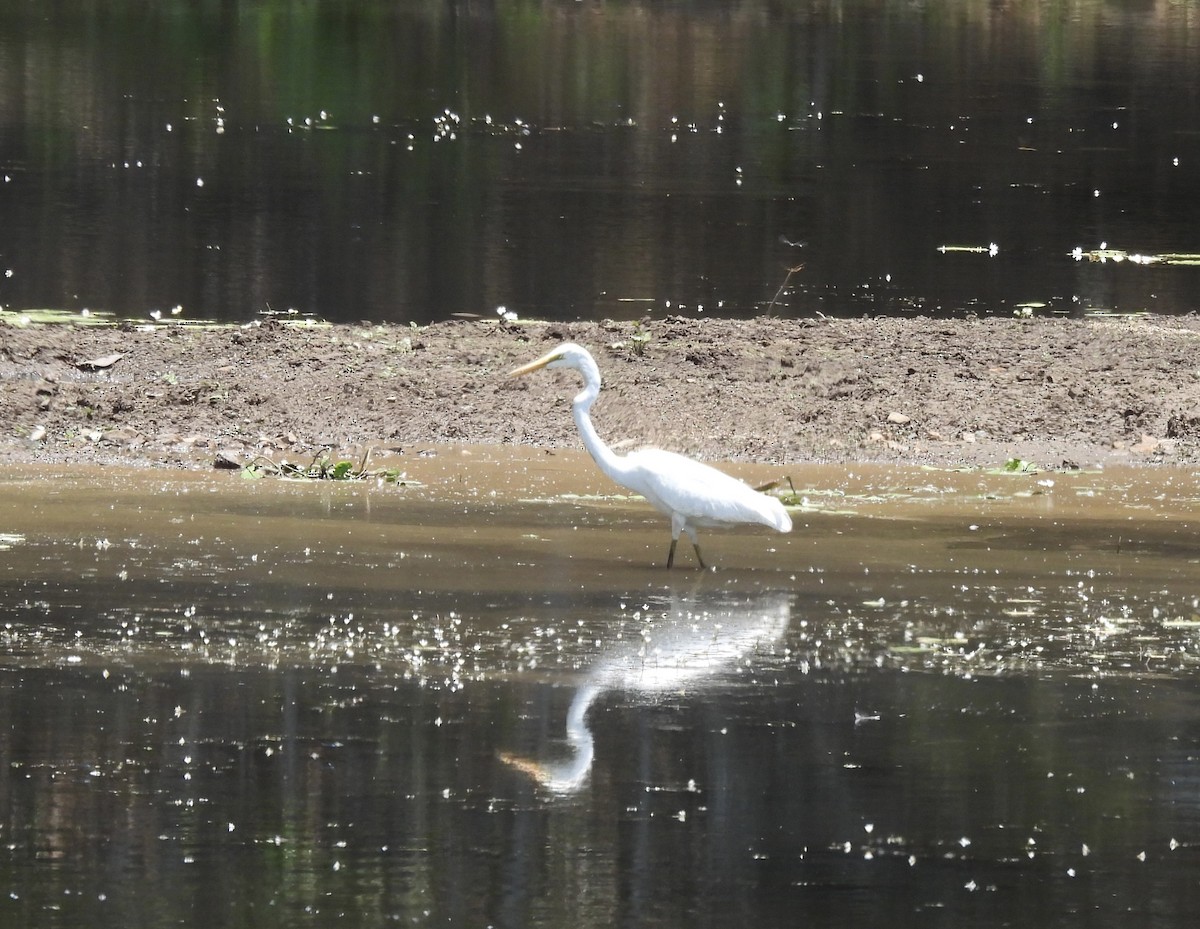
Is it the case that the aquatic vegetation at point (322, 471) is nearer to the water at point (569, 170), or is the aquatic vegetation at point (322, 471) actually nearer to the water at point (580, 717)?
the water at point (580, 717)

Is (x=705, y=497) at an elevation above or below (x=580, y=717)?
above

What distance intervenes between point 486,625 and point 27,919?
317 centimetres

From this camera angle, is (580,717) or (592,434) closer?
(580,717)

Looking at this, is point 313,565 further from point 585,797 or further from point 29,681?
point 585,797

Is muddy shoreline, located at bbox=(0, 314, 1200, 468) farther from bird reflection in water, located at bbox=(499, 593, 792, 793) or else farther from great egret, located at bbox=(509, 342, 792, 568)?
bird reflection in water, located at bbox=(499, 593, 792, 793)

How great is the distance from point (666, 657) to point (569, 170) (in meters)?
17.4

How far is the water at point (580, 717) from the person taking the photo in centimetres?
517

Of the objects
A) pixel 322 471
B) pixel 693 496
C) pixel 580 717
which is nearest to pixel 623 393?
pixel 322 471

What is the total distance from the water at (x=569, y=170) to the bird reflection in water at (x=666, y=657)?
755 cm

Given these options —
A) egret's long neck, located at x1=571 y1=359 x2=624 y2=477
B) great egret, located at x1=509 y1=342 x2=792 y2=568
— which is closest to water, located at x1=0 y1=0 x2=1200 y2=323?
egret's long neck, located at x1=571 y1=359 x2=624 y2=477

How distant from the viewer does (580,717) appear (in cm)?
658

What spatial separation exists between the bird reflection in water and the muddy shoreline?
389 cm

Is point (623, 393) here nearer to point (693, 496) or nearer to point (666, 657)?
point (693, 496)

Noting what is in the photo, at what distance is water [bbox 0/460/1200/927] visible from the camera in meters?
5.17
